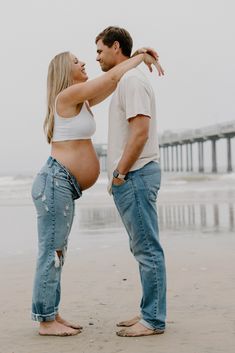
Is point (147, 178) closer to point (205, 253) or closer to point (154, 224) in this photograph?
point (154, 224)

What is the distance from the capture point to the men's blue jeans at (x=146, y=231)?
341cm

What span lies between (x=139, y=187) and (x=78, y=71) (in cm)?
74

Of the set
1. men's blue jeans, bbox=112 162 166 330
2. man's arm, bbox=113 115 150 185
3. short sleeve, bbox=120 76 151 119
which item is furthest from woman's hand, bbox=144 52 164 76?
men's blue jeans, bbox=112 162 166 330

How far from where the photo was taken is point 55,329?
11.4 ft

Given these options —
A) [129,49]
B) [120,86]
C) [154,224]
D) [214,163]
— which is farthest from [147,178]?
[214,163]

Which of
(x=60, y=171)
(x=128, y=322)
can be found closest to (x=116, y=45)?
(x=60, y=171)

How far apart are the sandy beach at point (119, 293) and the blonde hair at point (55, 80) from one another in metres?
1.13

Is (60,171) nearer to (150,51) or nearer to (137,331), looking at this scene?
(150,51)

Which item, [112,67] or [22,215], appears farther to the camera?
[22,215]

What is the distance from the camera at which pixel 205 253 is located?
6.29m

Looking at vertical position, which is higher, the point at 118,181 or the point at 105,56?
the point at 105,56

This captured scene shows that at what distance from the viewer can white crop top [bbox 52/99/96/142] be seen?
137 inches

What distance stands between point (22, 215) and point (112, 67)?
8758mm

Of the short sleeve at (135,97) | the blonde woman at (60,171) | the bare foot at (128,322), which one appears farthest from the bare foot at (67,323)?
the short sleeve at (135,97)
